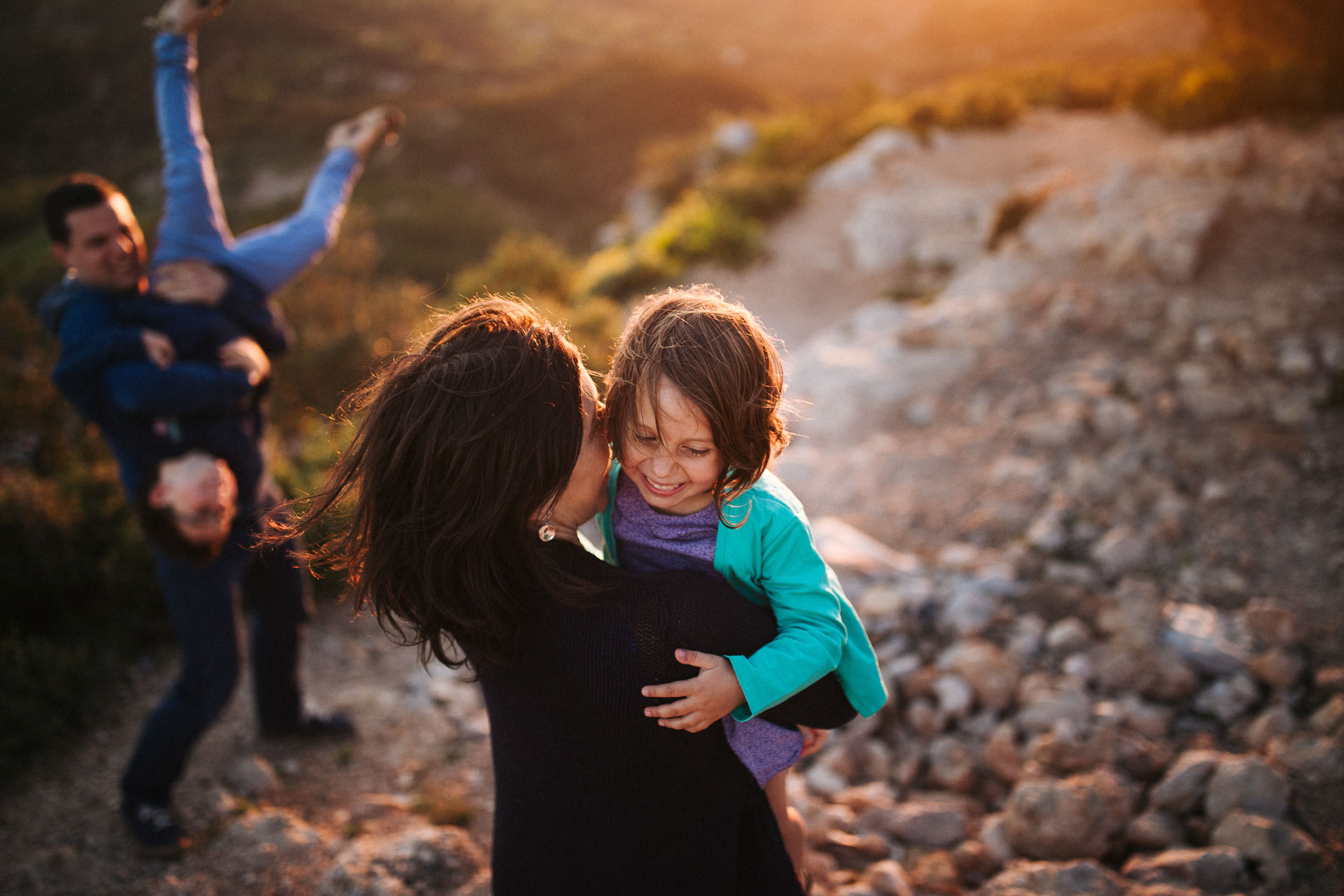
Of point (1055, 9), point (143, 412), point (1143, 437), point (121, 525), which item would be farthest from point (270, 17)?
point (1055, 9)

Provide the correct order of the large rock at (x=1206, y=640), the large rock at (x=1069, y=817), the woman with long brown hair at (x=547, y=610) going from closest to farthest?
1. the woman with long brown hair at (x=547, y=610)
2. the large rock at (x=1069, y=817)
3. the large rock at (x=1206, y=640)

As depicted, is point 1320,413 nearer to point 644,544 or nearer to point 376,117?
point 644,544

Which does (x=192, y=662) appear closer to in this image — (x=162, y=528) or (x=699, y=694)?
(x=162, y=528)

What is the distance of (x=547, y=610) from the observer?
1262 millimetres

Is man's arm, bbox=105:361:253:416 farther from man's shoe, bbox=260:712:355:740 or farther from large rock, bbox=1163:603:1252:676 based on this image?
large rock, bbox=1163:603:1252:676

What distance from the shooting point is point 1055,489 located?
4.02m

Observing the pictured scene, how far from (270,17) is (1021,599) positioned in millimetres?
16389

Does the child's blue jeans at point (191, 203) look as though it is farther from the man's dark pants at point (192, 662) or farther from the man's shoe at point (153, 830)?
the man's shoe at point (153, 830)

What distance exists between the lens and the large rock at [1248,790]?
216 cm

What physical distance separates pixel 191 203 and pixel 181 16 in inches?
23.3

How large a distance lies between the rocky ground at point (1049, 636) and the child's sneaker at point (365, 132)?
2.45 m

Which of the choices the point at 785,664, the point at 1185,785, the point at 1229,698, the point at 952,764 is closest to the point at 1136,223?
the point at 1229,698

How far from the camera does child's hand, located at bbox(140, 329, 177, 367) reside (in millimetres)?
2129

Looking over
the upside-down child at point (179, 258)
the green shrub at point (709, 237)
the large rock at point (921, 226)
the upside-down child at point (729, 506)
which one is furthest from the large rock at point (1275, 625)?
the green shrub at point (709, 237)
